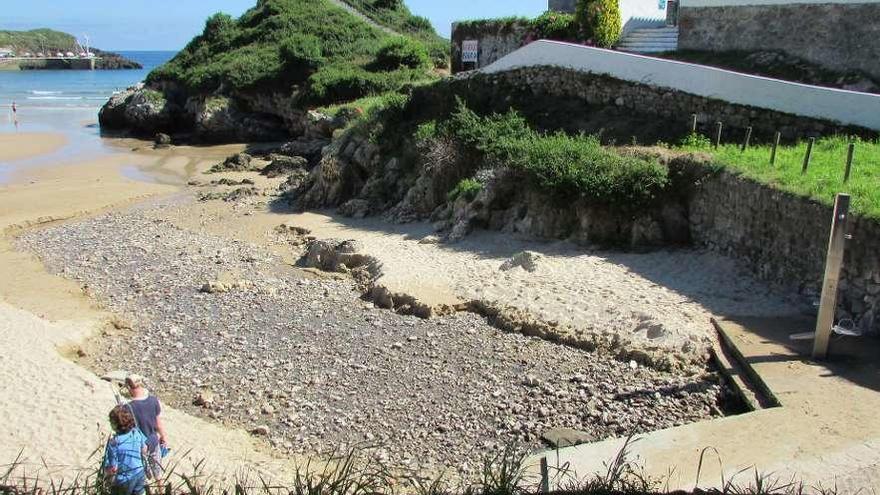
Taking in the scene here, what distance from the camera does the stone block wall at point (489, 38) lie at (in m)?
24.6

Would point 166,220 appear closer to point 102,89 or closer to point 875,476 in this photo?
point 875,476

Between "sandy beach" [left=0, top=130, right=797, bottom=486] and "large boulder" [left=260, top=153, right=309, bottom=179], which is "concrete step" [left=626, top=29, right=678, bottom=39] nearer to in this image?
"sandy beach" [left=0, top=130, right=797, bottom=486]

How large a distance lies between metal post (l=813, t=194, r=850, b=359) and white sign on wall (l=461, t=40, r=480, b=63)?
18164 mm

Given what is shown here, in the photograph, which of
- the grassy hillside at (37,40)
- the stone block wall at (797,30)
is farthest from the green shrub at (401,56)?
the grassy hillside at (37,40)

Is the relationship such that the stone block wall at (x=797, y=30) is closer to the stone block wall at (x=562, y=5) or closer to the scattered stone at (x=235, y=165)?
the stone block wall at (x=562, y=5)

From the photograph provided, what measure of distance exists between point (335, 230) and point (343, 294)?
15.9 ft

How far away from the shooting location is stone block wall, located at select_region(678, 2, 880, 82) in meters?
17.1

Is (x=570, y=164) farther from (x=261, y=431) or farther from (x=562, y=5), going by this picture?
→ (x=562, y=5)

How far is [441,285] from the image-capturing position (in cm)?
1374

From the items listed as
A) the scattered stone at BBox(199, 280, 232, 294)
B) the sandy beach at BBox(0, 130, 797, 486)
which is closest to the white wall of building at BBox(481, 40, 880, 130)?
the sandy beach at BBox(0, 130, 797, 486)

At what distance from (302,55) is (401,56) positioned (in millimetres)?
6239

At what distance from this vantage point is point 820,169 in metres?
12.5

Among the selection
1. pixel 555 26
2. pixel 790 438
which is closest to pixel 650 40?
pixel 555 26

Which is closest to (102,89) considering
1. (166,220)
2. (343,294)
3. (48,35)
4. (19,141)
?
(19,141)
